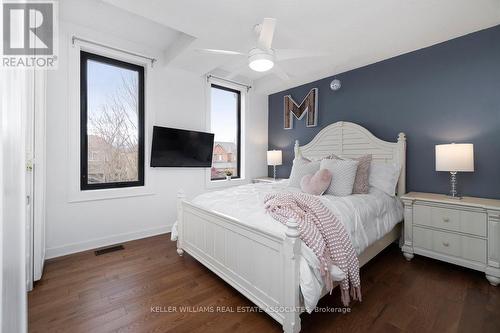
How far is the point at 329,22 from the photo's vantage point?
7.86 ft

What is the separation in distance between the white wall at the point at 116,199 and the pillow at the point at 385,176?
8.83 ft

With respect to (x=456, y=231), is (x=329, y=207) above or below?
above

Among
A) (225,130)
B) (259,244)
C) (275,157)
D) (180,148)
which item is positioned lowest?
(259,244)

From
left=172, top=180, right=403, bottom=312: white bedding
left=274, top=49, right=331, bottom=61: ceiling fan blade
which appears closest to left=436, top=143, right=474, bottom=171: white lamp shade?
left=172, top=180, right=403, bottom=312: white bedding

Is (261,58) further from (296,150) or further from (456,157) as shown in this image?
(296,150)

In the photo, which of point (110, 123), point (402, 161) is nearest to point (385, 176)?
point (402, 161)

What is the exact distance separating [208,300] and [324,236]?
1102 millimetres

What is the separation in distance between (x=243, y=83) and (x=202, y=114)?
120 centimetres

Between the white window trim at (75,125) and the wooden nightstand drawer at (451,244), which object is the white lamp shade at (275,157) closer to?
the wooden nightstand drawer at (451,244)

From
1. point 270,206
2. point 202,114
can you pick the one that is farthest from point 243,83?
point 270,206

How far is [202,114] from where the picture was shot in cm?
392

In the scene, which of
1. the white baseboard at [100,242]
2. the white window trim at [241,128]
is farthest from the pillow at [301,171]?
the white baseboard at [100,242]

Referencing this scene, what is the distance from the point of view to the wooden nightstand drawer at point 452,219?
7.27ft

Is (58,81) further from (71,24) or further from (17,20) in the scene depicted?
(17,20)
